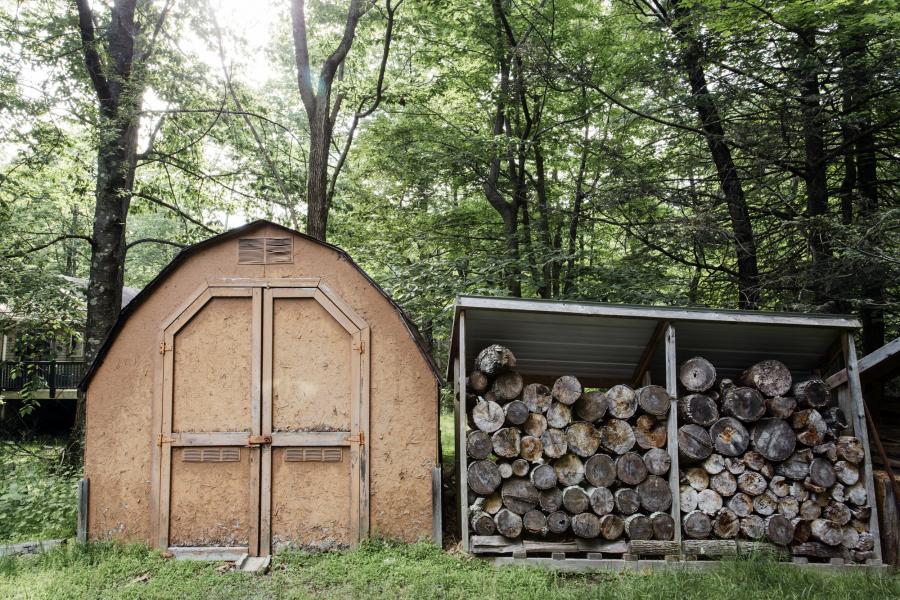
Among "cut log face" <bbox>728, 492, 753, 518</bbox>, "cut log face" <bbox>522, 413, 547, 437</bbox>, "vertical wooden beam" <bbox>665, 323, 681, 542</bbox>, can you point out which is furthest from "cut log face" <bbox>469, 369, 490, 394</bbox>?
"cut log face" <bbox>728, 492, 753, 518</bbox>

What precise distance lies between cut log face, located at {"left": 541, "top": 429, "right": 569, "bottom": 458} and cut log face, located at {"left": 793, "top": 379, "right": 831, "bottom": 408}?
232 centimetres

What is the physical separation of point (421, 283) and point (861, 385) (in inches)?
234

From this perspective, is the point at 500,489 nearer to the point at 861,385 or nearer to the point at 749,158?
the point at 861,385

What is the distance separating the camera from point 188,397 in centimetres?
570

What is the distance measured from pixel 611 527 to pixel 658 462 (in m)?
0.76

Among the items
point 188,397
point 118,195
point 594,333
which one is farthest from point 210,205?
point 594,333

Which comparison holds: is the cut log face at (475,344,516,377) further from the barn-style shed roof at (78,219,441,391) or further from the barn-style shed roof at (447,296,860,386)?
the barn-style shed roof at (78,219,441,391)

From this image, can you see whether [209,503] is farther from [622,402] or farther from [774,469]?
[774,469]

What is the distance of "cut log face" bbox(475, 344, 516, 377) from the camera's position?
527cm

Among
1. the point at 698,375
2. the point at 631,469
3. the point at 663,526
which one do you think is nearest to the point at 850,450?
the point at 698,375

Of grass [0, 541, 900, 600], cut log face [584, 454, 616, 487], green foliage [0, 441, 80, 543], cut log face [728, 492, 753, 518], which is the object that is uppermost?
cut log face [584, 454, 616, 487]

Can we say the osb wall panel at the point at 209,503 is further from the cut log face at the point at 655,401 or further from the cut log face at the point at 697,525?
the cut log face at the point at 697,525

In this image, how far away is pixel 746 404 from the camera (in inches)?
205

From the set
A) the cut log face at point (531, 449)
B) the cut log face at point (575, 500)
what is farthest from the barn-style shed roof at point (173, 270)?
the cut log face at point (575, 500)
